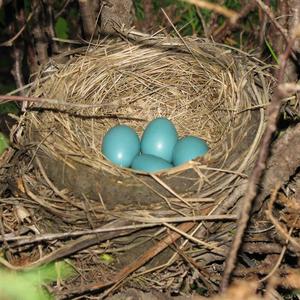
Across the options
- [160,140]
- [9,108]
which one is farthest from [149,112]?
[9,108]

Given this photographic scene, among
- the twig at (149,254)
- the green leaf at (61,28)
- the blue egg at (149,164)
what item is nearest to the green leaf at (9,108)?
the green leaf at (61,28)

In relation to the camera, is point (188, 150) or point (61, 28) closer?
point (188, 150)

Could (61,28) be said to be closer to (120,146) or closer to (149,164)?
(120,146)

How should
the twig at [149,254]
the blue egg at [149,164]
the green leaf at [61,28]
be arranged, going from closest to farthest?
the twig at [149,254] < the blue egg at [149,164] < the green leaf at [61,28]

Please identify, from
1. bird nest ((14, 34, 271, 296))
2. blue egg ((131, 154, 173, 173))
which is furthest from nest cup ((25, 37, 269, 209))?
blue egg ((131, 154, 173, 173))

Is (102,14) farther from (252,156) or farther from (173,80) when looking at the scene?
(252,156)

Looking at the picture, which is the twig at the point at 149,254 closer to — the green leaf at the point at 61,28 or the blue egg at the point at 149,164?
the blue egg at the point at 149,164

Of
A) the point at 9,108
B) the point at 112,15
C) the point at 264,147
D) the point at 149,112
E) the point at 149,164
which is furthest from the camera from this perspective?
the point at 9,108

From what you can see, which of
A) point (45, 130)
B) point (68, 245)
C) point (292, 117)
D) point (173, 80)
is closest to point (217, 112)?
point (173, 80)
